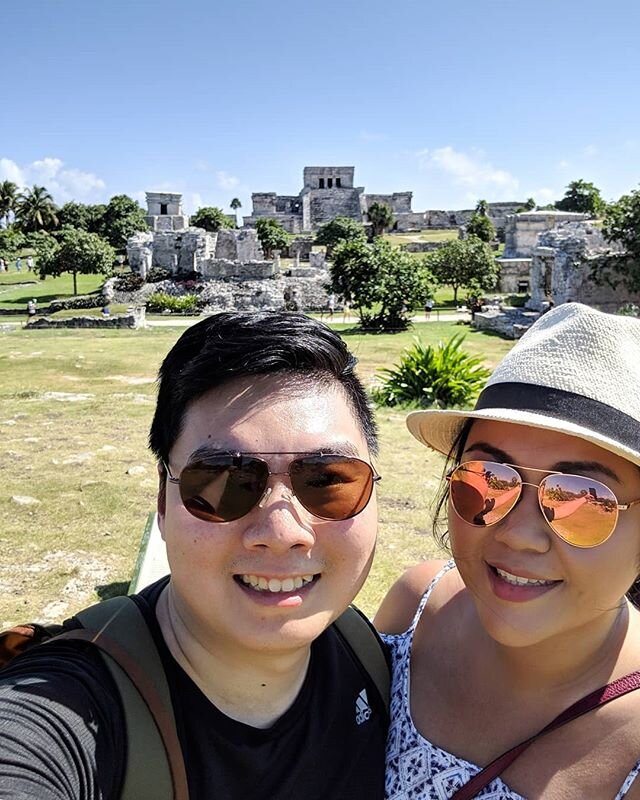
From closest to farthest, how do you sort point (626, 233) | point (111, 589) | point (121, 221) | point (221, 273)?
point (111, 589), point (626, 233), point (221, 273), point (121, 221)

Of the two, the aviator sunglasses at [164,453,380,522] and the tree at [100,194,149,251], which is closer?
the aviator sunglasses at [164,453,380,522]

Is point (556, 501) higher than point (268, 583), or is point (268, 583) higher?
point (556, 501)

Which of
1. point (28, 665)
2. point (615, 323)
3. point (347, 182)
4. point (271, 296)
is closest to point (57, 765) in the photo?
point (28, 665)

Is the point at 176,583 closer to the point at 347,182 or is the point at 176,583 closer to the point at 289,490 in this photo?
the point at 289,490

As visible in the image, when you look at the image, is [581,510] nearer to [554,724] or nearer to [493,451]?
[493,451]

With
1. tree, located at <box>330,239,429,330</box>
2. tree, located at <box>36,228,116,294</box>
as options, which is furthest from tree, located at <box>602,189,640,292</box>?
tree, located at <box>36,228,116,294</box>

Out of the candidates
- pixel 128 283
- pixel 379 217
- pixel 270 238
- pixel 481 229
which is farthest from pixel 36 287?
pixel 379 217

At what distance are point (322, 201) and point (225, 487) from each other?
75390 mm

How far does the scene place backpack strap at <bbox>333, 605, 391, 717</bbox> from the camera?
1.91 meters

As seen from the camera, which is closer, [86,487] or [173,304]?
[86,487]

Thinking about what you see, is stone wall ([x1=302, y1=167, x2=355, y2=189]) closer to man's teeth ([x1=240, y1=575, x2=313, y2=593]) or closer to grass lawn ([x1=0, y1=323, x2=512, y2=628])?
grass lawn ([x1=0, y1=323, x2=512, y2=628])

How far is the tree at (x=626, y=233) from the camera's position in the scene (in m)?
21.0

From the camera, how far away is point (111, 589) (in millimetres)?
4840

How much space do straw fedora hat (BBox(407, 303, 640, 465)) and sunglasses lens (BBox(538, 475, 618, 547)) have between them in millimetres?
109
